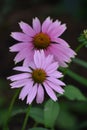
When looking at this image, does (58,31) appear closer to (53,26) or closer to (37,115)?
(53,26)

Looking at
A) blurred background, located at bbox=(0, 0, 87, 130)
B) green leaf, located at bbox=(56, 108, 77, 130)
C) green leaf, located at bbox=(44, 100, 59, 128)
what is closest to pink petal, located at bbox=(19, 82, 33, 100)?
green leaf, located at bbox=(44, 100, 59, 128)

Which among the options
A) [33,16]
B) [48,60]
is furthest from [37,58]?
[33,16]

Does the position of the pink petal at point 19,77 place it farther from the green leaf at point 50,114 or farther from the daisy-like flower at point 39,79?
the green leaf at point 50,114

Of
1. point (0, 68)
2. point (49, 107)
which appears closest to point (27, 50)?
point (49, 107)

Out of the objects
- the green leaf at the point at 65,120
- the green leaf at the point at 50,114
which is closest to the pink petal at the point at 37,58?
the green leaf at the point at 50,114

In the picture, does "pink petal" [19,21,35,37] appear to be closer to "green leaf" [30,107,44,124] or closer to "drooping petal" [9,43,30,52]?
"drooping petal" [9,43,30,52]

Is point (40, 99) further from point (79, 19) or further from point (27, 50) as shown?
point (79, 19)
